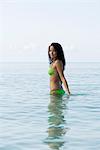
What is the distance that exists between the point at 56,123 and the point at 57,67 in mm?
3895

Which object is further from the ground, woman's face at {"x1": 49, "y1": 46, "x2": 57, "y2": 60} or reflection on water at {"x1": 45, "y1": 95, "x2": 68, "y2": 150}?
woman's face at {"x1": 49, "y1": 46, "x2": 57, "y2": 60}

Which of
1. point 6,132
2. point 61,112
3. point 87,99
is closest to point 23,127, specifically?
point 6,132

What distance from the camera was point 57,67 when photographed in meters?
13.3

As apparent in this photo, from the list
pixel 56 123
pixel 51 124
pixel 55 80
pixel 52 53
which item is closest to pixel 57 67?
pixel 55 80

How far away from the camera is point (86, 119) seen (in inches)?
408

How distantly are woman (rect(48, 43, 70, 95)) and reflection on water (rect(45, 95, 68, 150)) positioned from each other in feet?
1.04

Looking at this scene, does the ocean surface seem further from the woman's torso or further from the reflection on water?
the woman's torso

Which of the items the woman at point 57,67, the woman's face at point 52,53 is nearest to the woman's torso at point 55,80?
the woman at point 57,67

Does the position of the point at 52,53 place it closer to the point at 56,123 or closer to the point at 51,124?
the point at 56,123

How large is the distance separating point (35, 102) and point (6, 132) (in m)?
5.44

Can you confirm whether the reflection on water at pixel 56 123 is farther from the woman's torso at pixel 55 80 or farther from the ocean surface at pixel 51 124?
the woman's torso at pixel 55 80

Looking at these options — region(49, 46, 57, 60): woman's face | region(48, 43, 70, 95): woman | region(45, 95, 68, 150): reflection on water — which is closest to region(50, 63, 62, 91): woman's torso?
region(48, 43, 70, 95): woman

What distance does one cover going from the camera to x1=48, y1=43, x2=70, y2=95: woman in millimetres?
12661

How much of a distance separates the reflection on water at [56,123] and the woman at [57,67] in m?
0.32
